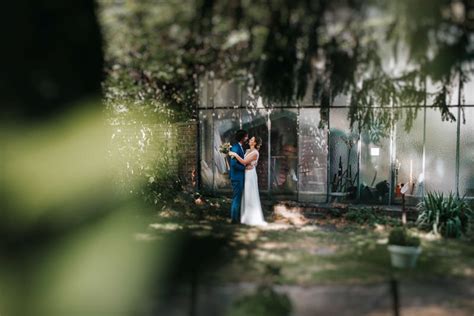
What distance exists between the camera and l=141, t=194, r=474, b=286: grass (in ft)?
22.2

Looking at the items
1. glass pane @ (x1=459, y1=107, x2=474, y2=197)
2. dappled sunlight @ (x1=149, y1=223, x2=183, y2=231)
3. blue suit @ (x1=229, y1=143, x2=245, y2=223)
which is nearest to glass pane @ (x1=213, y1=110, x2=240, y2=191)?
blue suit @ (x1=229, y1=143, x2=245, y2=223)

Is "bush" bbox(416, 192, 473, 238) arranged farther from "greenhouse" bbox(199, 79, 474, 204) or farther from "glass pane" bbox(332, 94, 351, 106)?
"glass pane" bbox(332, 94, 351, 106)

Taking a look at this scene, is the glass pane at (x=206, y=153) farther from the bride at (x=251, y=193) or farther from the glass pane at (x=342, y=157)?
the glass pane at (x=342, y=157)

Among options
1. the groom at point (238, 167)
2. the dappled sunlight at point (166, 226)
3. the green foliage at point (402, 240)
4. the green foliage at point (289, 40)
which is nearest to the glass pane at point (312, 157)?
the groom at point (238, 167)

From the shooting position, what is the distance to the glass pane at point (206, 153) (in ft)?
41.8

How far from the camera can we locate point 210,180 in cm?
1284

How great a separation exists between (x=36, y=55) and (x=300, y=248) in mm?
5428

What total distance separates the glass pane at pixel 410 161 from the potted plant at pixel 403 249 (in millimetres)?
4849

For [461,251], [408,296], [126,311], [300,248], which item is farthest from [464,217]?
[126,311]

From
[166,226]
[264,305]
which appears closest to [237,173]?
[166,226]

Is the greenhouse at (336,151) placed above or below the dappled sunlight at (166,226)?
above

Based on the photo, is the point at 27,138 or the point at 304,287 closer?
the point at 27,138

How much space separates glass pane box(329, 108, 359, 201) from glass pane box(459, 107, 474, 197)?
2402 mm

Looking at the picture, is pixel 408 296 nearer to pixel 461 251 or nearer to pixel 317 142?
pixel 461 251
